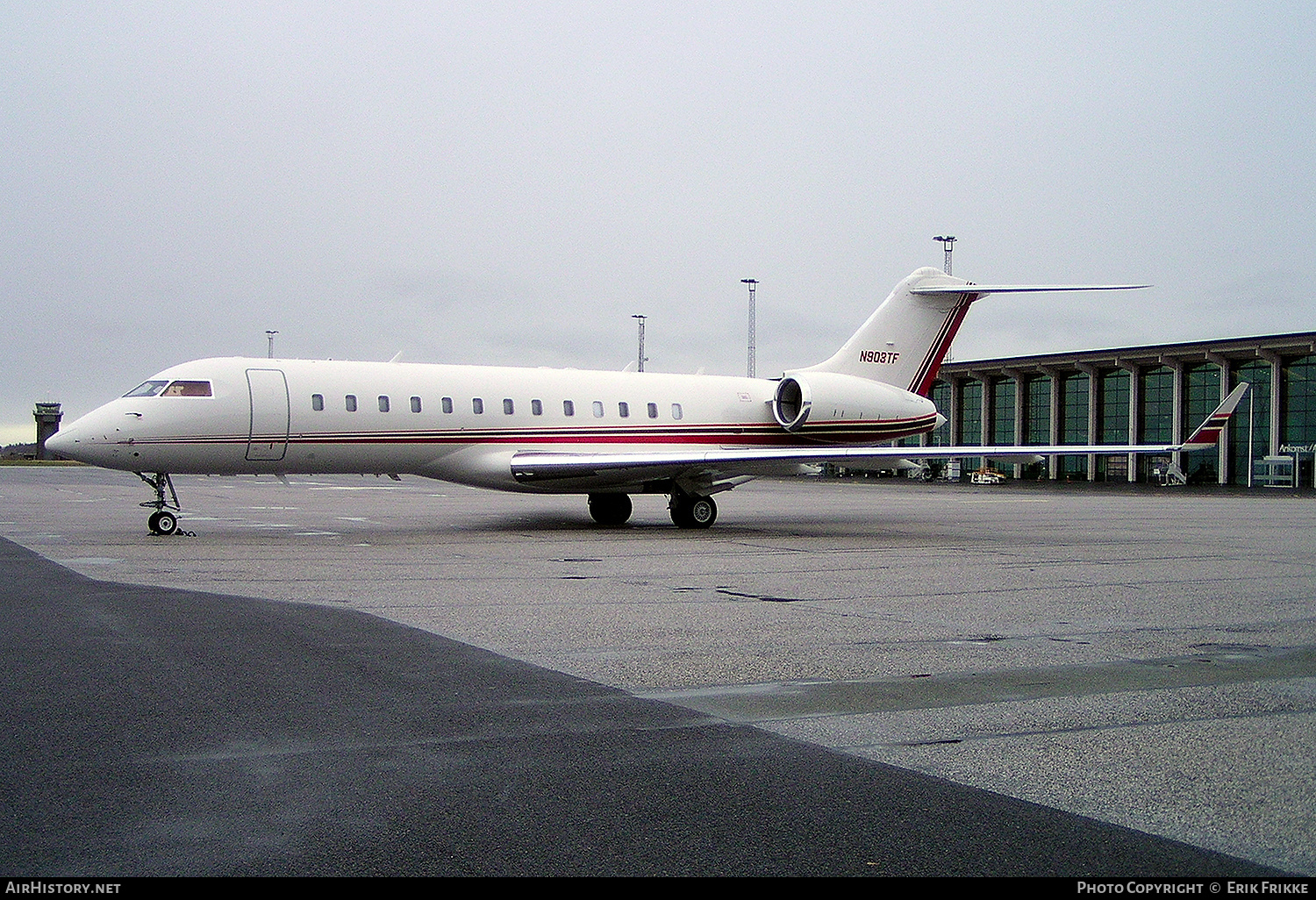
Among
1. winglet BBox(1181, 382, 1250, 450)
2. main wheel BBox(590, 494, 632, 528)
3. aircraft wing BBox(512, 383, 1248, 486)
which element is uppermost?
winglet BBox(1181, 382, 1250, 450)

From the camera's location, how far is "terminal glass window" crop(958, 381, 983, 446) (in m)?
84.6

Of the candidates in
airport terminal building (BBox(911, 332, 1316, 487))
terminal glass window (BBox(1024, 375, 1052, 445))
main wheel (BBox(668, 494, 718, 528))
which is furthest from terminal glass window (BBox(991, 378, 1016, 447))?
main wheel (BBox(668, 494, 718, 528))

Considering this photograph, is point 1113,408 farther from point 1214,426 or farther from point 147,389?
point 147,389

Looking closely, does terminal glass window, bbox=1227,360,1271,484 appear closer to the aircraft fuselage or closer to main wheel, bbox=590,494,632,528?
the aircraft fuselage

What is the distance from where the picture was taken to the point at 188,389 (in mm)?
18484

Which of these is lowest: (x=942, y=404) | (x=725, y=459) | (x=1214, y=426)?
(x=725, y=459)

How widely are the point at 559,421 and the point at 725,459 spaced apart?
358 cm

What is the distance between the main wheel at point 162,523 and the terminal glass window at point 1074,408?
2684 inches

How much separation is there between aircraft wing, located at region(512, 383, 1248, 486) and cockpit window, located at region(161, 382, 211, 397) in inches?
209

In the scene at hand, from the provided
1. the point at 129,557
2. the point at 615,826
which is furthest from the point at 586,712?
the point at 129,557

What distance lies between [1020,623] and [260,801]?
22.4ft

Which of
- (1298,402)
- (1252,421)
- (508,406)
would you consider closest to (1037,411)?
(1252,421)

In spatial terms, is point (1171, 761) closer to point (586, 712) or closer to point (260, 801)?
point (586, 712)

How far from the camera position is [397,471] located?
20.6 metres
